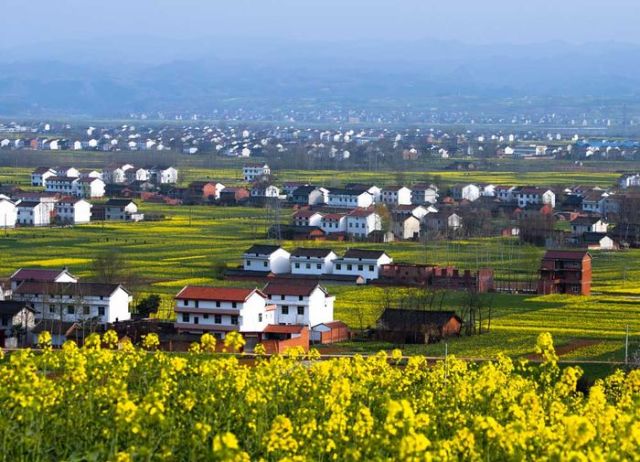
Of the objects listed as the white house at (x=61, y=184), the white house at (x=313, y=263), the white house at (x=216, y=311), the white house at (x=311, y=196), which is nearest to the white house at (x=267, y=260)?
the white house at (x=313, y=263)

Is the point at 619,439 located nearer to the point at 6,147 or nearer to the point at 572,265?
the point at 572,265

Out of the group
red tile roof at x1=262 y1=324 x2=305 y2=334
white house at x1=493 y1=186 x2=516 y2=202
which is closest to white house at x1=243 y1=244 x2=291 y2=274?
red tile roof at x1=262 y1=324 x2=305 y2=334

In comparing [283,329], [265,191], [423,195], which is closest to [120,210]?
[265,191]

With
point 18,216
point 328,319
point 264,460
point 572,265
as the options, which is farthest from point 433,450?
point 18,216

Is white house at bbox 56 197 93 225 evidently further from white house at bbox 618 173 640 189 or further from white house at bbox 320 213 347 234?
white house at bbox 618 173 640 189

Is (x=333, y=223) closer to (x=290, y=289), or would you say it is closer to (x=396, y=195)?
(x=396, y=195)

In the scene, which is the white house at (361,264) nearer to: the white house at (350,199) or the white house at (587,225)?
the white house at (587,225)

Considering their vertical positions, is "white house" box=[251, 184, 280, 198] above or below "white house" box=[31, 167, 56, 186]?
below

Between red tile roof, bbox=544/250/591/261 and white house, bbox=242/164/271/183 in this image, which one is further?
white house, bbox=242/164/271/183
